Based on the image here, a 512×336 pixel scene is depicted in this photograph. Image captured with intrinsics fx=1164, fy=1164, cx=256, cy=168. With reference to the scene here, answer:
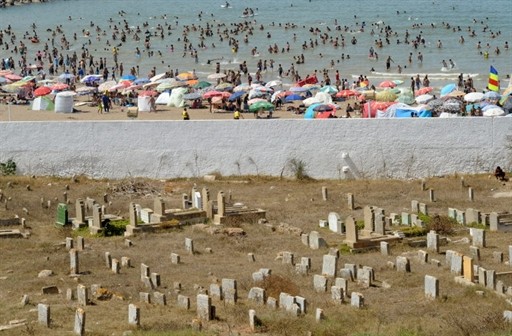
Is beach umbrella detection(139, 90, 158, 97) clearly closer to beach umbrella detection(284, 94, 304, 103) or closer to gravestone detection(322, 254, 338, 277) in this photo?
beach umbrella detection(284, 94, 304, 103)

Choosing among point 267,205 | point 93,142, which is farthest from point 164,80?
point 267,205

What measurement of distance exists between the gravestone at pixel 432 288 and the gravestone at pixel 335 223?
26.1ft

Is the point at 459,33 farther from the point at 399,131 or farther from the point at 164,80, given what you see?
the point at 399,131

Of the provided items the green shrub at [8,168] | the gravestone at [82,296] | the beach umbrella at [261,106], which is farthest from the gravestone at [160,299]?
the beach umbrella at [261,106]

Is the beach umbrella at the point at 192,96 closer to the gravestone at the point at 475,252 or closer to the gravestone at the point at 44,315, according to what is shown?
the gravestone at the point at 475,252

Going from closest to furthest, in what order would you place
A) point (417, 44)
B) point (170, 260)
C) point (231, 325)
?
point (231, 325) → point (170, 260) → point (417, 44)

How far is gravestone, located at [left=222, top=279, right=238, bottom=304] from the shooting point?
75.2 ft

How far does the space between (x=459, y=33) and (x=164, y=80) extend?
42279 mm

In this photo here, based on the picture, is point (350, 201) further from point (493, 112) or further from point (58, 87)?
point (58, 87)

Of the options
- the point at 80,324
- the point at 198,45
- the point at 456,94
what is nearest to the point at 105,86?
the point at 456,94

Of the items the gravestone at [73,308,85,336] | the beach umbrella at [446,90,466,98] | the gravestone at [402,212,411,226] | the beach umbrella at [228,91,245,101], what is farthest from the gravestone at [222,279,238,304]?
the beach umbrella at [228,91,245,101]

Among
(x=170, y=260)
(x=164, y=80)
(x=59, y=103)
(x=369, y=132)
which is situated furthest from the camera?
(x=164, y=80)

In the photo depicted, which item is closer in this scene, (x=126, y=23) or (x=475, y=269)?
(x=475, y=269)

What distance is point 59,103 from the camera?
5462cm
